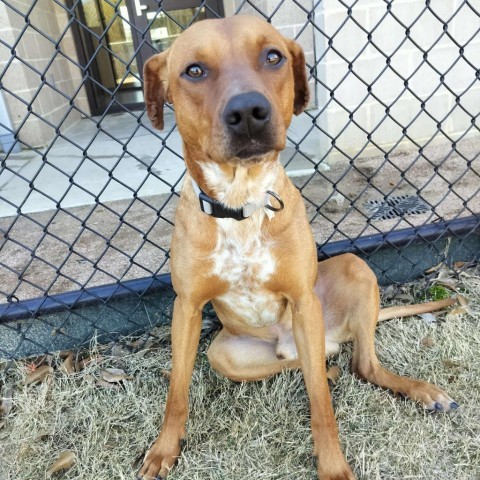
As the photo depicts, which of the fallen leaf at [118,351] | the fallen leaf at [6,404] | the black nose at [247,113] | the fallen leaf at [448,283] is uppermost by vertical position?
the black nose at [247,113]

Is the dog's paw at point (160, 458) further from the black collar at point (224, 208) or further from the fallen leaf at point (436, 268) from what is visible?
the fallen leaf at point (436, 268)

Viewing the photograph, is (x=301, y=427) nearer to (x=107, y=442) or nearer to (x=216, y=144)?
(x=107, y=442)

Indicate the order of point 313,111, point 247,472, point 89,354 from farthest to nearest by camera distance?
1. point 313,111
2. point 89,354
3. point 247,472

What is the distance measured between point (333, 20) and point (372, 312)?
279 centimetres

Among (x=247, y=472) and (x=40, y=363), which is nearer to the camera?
(x=247, y=472)

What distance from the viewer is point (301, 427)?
2.03 m

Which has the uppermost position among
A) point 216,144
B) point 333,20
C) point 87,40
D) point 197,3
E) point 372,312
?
point 216,144

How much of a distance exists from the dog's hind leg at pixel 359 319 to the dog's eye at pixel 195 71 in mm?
1175

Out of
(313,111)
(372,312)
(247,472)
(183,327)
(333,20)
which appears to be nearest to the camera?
(247,472)

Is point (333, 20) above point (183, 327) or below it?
above

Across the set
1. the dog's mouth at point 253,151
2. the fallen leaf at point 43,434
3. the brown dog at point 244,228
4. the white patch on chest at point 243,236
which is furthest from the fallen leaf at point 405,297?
the fallen leaf at point 43,434

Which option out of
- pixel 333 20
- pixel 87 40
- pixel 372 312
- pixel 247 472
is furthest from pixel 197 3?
pixel 247 472

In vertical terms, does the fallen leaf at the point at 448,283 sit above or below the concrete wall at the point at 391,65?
below

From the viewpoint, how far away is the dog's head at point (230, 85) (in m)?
1.51
